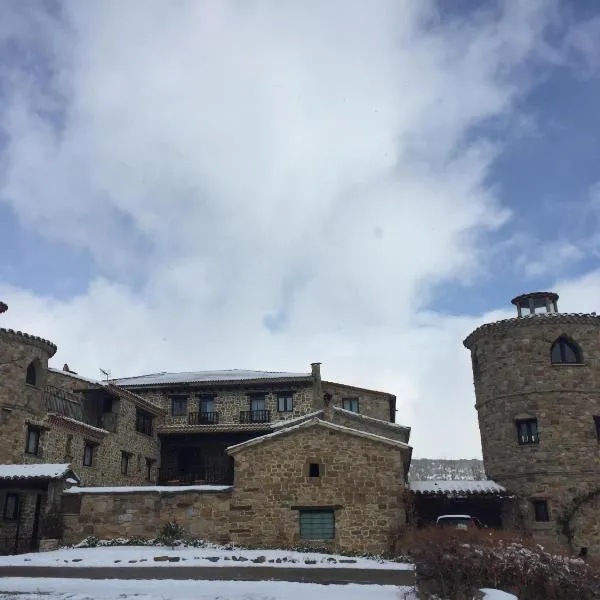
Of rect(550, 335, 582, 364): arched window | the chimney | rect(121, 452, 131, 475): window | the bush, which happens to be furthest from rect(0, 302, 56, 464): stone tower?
rect(550, 335, 582, 364): arched window

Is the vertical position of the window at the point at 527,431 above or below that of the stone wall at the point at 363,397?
below

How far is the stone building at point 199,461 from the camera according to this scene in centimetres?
2253

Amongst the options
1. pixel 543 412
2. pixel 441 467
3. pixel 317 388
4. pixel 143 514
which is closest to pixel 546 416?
pixel 543 412

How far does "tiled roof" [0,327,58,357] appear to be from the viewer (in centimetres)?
2868

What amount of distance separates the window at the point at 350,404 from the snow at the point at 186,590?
26.2m

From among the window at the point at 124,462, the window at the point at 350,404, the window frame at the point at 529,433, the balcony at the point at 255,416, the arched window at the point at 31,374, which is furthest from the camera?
the window at the point at 350,404

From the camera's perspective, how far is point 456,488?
26922 millimetres

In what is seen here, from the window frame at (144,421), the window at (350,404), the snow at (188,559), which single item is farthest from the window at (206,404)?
the snow at (188,559)

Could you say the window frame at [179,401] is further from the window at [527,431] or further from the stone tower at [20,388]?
the window at [527,431]

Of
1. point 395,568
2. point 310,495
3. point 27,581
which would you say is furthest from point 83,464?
point 395,568

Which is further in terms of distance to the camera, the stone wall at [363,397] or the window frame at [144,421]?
the stone wall at [363,397]

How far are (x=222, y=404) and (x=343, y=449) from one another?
1801 cm

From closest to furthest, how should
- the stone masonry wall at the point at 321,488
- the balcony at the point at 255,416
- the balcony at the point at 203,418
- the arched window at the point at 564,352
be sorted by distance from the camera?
the stone masonry wall at the point at 321,488 → the arched window at the point at 564,352 → the balcony at the point at 255,416 → the balcony at the point at 203,418

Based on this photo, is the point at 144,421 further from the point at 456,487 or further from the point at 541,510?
the point at 541,510
